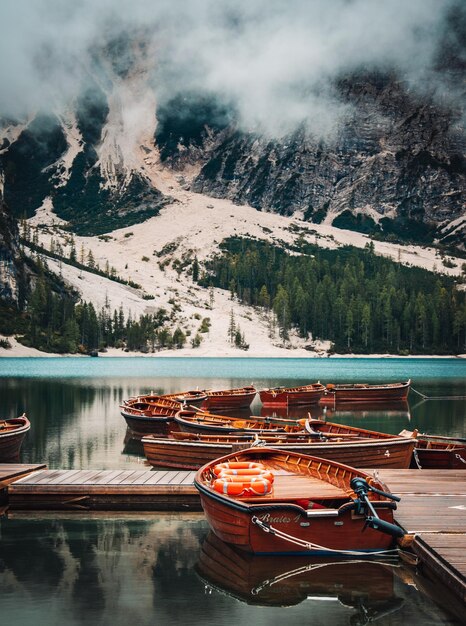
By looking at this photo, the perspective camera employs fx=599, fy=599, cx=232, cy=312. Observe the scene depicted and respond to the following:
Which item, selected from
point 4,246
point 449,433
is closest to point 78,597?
point 449,433

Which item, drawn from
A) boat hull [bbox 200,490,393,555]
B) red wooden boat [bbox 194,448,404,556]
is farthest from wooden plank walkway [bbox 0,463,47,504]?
boat hull [bbox 200,490,393,555]

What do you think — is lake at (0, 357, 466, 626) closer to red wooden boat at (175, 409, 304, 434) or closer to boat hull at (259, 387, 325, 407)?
red wooden boat at (175, 409, 304, 434)

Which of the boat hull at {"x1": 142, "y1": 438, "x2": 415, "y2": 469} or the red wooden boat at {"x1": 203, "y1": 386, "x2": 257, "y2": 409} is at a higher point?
the boat hull at {"x1": 142, "y1": 438, "x2": 415, "y2": 469}

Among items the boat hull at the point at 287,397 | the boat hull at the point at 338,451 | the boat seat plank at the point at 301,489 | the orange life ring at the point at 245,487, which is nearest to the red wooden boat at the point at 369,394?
the boat hull at the point at 287,397

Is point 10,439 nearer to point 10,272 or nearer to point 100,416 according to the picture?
point 100,416

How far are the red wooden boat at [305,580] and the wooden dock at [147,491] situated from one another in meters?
2.18

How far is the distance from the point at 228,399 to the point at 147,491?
35659 millimetres

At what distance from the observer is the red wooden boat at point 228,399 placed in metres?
55.3

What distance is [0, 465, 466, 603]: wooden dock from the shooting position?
58.1 ft

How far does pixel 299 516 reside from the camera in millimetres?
15172

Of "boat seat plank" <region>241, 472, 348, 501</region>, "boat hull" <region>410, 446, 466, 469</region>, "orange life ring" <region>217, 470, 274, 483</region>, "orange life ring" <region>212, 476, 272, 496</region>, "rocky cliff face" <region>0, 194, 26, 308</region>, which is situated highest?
"rocky cliff face" <region>0, 194, 26, 308</region>

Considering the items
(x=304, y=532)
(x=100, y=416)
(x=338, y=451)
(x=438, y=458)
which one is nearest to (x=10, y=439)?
(x=338, y=451)

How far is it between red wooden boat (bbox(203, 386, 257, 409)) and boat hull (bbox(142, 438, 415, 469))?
2771cm

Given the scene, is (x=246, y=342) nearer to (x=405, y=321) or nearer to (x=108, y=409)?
(x=405, y=321)
